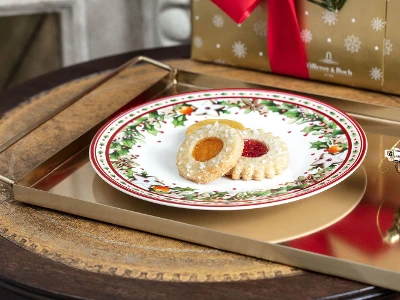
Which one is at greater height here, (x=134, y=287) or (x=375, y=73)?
(x=375, y=73)

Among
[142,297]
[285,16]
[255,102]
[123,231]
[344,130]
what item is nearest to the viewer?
[142,297]

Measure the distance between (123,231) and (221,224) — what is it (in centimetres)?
10

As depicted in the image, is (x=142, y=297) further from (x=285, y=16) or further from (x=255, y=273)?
(x=285, y=16)

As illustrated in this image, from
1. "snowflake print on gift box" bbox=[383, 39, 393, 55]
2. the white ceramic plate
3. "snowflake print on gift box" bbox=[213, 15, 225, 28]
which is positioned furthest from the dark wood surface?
"snowflake print on gift box" bbox=[213, 15, 225, 28]

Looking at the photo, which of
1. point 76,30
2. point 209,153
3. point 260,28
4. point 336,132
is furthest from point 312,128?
point 76,30

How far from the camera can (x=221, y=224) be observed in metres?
0.75

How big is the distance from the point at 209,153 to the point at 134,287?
0.21 metres

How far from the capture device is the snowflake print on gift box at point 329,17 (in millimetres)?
1070

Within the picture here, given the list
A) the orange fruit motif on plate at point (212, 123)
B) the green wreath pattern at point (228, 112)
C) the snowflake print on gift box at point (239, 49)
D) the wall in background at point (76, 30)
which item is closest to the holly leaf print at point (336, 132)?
the green wreath pattern at point (228, 112)

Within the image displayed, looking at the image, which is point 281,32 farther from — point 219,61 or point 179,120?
point 179,120

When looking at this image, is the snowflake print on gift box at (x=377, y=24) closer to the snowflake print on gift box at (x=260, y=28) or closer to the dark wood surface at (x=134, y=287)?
the snowflake print on gift box at (x=260, y=28)

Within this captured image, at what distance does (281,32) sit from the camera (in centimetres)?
112

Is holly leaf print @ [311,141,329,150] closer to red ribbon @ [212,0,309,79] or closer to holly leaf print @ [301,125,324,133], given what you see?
holly leaf print @ [301,125,324,133]

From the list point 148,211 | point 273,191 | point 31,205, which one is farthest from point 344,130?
point 31,205
